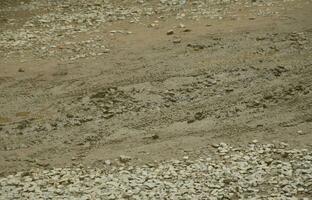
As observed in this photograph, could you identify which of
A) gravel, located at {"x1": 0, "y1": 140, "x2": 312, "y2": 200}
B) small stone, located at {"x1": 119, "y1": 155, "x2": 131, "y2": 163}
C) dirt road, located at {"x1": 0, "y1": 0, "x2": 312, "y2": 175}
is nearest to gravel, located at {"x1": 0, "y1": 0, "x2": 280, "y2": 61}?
dirt road, located at {"x1": 0, "y1": 0, "x2": 312, "y2": 175}

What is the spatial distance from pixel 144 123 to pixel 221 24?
2605 millimetres

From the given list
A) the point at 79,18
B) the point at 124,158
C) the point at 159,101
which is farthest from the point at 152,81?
the point at 79,18

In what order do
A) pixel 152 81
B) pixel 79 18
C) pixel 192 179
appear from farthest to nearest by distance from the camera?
pixel 79 18, pixel 152 81, pixel 192 179

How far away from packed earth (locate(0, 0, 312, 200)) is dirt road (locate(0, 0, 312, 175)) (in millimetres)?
18

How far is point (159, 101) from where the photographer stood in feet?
21.9

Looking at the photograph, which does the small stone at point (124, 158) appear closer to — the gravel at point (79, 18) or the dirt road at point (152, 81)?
the dirt road at point (152, 81)

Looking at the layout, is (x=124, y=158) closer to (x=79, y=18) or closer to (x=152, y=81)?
(x=152, y=81)

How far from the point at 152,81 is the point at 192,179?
6.51ft

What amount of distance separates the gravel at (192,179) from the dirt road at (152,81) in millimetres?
190

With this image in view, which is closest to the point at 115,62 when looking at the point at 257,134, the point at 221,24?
the point at 221,24

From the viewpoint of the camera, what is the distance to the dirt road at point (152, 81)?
6039mm

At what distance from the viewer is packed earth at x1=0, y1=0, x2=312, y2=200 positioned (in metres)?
5.41

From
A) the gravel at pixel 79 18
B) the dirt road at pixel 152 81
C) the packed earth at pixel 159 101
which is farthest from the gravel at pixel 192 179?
the gravel at pixel 79 18

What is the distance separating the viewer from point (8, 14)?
9344 millimetres
